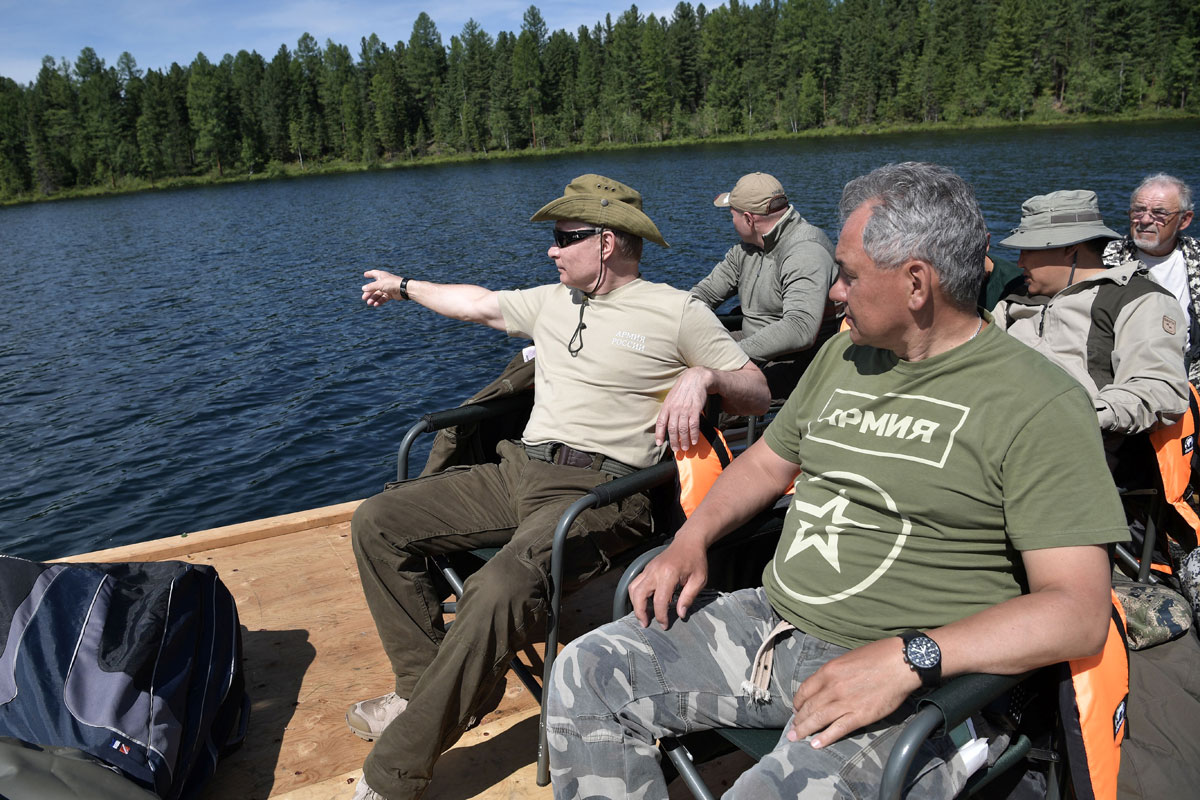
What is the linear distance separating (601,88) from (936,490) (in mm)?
92746

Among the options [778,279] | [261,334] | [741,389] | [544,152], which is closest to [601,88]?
[544,152]

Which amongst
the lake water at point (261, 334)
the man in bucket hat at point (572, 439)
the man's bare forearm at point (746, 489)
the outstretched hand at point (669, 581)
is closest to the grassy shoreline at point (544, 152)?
the lake water at point (261, 334)

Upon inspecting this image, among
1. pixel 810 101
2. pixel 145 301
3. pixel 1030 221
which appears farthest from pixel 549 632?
pixel 810 101

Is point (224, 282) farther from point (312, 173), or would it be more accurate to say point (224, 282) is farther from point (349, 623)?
point (312, 173)

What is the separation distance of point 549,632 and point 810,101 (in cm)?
7983

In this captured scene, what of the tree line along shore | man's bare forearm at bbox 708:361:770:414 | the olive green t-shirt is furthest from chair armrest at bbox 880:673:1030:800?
the tree line along shore

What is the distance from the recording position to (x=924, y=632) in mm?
1724

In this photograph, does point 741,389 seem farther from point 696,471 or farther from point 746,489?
point 746,489

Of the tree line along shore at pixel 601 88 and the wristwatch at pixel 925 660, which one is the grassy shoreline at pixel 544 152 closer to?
the tree line along shore at pixel 601 88

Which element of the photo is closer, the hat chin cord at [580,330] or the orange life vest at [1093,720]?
the orange life vest at [1093,720]

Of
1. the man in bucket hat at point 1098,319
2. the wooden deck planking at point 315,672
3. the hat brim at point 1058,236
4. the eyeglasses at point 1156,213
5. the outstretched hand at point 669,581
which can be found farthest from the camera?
the eyeglasses at point 1156,213

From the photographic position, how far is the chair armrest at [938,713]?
1492 millimetres

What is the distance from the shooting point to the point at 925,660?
5.41 feet

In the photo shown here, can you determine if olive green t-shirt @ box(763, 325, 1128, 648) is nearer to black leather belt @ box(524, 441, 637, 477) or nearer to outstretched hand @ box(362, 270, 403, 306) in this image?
black leather belt @ box(524, 441, 637, 477)
